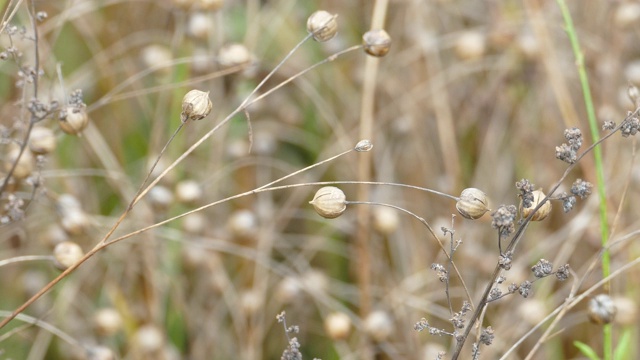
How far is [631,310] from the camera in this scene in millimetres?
1220

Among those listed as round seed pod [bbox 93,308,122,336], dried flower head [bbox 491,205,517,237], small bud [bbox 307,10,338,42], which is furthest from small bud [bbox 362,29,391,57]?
round seed pod [bbox 93,308,122,336]

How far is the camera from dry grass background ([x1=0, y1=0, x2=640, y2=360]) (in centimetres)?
135

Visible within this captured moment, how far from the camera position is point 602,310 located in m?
0.76

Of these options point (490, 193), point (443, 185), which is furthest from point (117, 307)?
point (490, 193)

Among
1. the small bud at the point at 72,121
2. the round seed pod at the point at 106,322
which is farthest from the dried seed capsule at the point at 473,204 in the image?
the round seed pod at the point at 106,322

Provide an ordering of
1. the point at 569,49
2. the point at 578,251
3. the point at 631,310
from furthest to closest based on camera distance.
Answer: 1. the point at 569,49
2. the point at 578,251
3. the point at 631,310

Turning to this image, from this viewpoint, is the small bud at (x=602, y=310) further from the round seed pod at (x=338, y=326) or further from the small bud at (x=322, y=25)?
the round seed pod at (x=338, y=326)

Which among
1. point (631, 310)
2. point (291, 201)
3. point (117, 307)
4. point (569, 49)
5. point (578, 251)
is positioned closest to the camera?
point (631, 310)

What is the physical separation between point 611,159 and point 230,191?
0.68 m

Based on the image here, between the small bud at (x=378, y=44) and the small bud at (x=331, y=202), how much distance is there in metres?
0.20

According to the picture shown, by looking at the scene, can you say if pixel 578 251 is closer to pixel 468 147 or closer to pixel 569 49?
pixel 468 147

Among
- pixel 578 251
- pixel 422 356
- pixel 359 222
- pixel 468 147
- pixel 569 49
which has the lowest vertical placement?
pixel 422 356

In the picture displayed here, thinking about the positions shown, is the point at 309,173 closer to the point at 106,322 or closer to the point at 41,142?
the point at 106,322

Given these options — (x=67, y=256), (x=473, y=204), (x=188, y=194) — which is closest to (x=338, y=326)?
(x=188, y=194)
